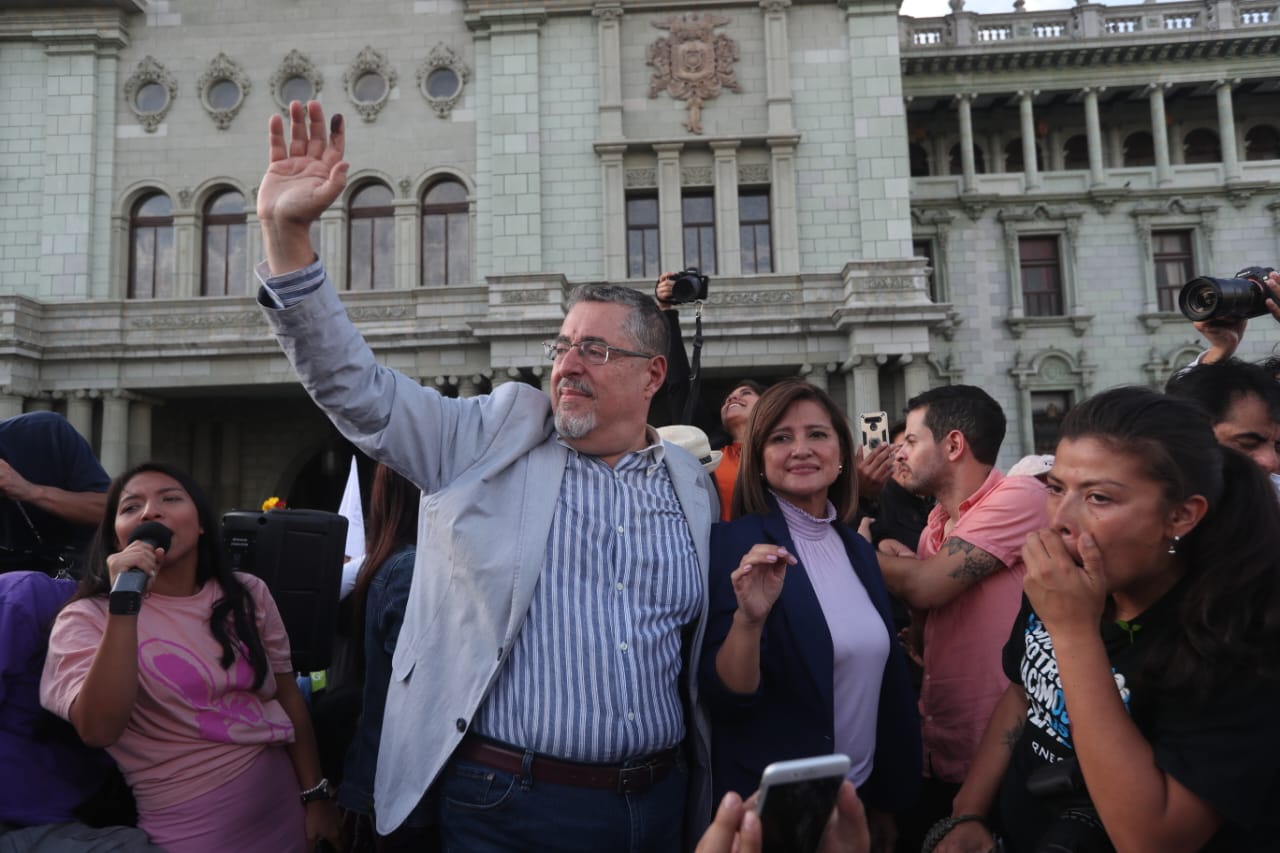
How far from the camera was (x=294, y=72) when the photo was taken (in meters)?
20.5

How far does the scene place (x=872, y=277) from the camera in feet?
59.8

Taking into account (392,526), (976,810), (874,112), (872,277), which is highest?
(874,112)

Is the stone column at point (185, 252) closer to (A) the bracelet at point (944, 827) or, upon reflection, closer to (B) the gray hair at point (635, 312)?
(B) the gray hair at point (635, 312)

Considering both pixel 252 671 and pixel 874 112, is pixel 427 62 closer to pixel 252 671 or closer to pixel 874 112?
pixel 874 112

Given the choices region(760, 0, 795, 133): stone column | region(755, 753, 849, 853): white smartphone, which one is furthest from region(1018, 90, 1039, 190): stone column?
region(755, 753, 849, 853): white smartphone

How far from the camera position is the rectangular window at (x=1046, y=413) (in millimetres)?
21953

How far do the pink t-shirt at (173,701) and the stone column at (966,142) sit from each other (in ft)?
77.3

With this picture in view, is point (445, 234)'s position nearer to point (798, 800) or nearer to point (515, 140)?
point (515, 140)

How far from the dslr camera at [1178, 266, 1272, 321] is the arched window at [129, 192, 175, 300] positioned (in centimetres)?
2172

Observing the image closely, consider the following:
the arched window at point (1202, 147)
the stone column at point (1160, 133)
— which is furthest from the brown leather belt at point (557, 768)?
the arched window at point (1202, 147)

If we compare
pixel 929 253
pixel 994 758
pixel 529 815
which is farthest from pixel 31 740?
pixel 929 253

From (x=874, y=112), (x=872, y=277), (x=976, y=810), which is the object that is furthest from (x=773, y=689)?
(x=874, y=112)

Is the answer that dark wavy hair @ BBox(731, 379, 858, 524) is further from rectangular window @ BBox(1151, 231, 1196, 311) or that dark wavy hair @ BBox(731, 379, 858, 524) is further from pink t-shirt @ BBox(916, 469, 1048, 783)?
rectangular window @ BBox(1151, 231, 1196, 311)

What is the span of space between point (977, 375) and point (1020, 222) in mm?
4409
